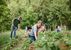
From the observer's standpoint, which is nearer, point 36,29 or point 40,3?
point 36,29

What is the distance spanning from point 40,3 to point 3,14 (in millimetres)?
15120

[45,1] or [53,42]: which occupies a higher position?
[53,42]

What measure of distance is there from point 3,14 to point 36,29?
7110mm

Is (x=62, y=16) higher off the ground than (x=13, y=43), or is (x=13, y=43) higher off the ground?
(x=13, y=43)

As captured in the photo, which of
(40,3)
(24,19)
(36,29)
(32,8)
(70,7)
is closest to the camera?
(36,29)

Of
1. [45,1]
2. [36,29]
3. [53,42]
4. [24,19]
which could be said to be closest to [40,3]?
[45,1]

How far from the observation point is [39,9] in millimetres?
34062

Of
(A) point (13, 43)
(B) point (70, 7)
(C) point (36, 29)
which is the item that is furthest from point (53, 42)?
(B) point (70, 7)

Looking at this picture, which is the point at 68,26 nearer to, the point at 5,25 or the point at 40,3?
the point at 40,3

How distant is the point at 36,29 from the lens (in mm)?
11953

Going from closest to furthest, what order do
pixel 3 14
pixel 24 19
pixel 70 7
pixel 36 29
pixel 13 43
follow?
pixel 36 29 < pixel 13 43 < pixel 3 14 < pixel 70 7 < pixel 24 19

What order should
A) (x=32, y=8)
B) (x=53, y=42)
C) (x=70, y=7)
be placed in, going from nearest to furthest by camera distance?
(x=53, y=42) → (x=70, y=7) → (x=32, y=8)

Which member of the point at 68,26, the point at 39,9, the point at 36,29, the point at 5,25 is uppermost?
the point at 36,29

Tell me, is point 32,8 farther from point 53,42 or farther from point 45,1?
point 53,42
